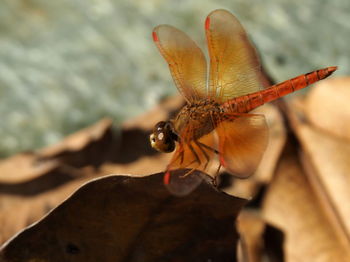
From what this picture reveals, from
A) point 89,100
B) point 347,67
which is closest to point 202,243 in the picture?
point 89,100

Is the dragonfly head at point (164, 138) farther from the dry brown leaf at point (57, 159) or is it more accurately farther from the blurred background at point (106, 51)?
the blurred background at point (106, 51)

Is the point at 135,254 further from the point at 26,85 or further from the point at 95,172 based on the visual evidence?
the point at 26,85

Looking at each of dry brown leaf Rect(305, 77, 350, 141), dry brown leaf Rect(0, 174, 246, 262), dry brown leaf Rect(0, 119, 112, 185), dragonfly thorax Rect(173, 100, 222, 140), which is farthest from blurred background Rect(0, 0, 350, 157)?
dry brown leaf Rect(0, 174, 246, 262)

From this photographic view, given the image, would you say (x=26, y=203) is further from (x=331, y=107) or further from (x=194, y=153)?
(x=331, y=107)

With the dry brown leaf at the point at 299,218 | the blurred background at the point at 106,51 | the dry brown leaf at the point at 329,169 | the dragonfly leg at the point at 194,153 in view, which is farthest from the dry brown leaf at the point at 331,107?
the dragonfly leg at the point at 194,153

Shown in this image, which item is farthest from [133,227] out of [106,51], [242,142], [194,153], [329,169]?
[106,51]

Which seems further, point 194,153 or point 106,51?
point 106,51
